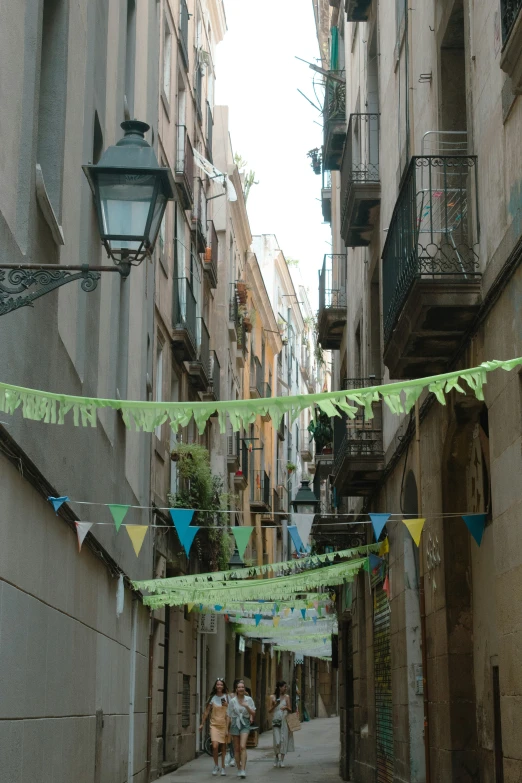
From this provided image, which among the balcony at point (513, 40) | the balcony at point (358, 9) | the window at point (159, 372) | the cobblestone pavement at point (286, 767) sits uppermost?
the balcony at point (358, 9)

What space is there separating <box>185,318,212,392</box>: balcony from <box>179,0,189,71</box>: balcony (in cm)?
598

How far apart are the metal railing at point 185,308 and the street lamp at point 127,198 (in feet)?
53.9

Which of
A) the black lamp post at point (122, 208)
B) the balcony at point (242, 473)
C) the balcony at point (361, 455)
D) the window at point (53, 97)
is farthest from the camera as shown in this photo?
the balcony at point (242, 473)

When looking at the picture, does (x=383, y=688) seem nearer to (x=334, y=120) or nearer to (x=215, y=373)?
(x=334, y=120)

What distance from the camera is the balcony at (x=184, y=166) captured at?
2331 centimetres

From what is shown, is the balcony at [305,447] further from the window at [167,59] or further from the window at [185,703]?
the window at [167,59]

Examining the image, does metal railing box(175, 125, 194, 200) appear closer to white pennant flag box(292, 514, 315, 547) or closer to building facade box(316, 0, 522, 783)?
building facade box(316, 0, 522, 783)

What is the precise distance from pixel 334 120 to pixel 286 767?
43.4ft

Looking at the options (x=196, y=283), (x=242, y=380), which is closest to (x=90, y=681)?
(x=196, y=283)

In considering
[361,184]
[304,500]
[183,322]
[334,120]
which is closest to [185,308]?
[183,322]

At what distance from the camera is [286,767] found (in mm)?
23531

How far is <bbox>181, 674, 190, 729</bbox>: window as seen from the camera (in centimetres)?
2386

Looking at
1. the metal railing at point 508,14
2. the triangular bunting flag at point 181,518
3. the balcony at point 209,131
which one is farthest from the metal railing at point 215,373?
the metal railing at point 508,14

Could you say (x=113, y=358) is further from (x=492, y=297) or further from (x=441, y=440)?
(x=492, y=297)
